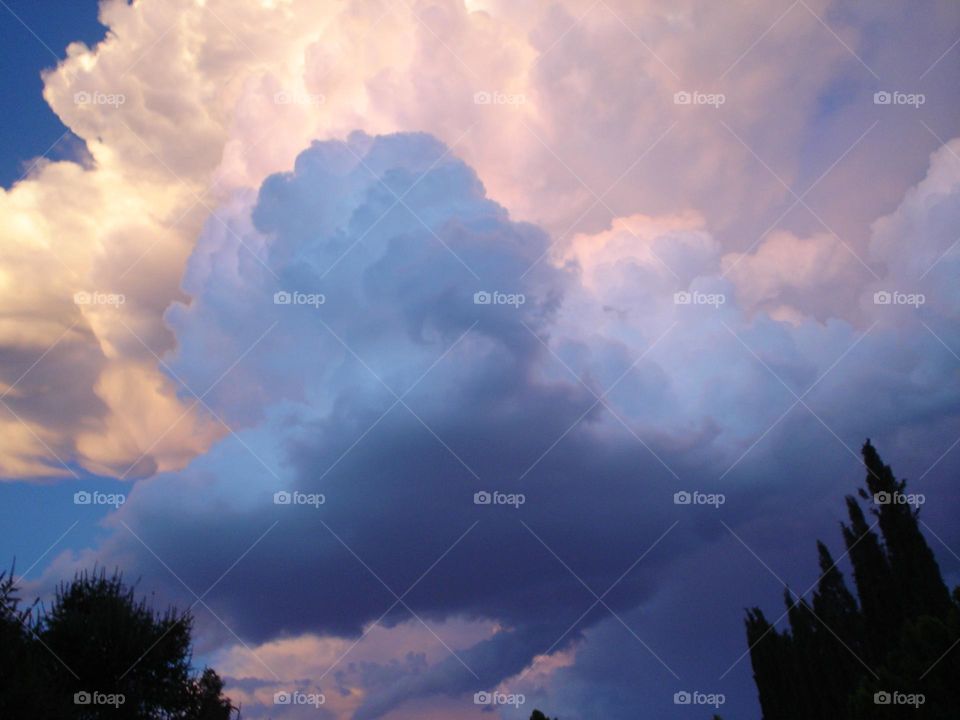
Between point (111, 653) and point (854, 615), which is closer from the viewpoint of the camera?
point (111, 653)

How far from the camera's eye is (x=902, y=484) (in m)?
50.0

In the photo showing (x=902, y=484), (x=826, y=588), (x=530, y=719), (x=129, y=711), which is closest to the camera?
(x=129, y=711)

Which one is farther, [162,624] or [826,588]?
[826,588]

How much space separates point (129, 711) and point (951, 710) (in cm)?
3079

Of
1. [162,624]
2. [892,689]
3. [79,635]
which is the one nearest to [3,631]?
[79,635]

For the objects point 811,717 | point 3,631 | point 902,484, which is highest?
point 902,484

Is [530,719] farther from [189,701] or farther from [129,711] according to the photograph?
[129,711]

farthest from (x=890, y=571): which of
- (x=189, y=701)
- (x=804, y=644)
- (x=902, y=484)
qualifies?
(x=189, y=701)

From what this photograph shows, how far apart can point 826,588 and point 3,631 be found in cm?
5262

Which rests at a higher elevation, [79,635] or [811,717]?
[79,635]

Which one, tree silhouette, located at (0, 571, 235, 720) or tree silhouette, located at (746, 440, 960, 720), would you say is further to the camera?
tree silhouette, located at (746, 440, 960, 720)

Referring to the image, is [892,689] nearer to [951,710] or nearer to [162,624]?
[951,710]

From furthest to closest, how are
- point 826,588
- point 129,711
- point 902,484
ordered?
point 826,588 → point 902,484 → point 129,711

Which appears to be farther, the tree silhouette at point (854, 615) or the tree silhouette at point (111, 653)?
the tree silhouette at point (854, 615)
